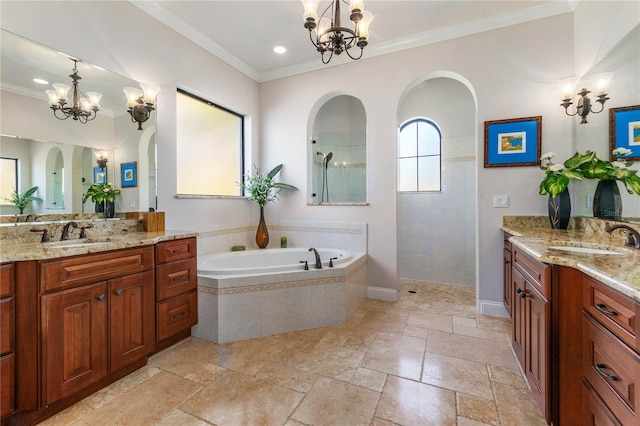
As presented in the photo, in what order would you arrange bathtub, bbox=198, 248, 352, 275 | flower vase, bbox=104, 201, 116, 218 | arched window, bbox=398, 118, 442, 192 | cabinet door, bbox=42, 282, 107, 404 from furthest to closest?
arched window, bbox=398, 118, 442, 192
bathtub, bbox=198, 248, 352, 275
flower vase, bbox=104, 201, 116, 218
cabinet door, bbox=42, 282, 107, 404

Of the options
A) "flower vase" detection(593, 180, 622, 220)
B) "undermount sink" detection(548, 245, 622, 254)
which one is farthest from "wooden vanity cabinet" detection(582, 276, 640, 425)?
"flower vase" detection(593, 180, 622, 220)

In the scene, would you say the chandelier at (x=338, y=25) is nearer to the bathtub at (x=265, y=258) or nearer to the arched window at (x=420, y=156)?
the bathtub at (x=265, y=258)

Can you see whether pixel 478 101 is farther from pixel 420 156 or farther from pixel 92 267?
pixel 92 267

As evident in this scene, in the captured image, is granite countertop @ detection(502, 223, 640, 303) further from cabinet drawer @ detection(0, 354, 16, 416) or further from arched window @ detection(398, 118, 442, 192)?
cabinet drawer @ detection(0, 354, 16, 416)

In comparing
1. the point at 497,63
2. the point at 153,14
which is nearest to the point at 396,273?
the point at 497,63

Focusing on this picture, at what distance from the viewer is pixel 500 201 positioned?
2762mm

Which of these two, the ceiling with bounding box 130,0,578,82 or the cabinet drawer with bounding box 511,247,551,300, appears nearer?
the cabinet drawer with bounding box 511,247,551,300

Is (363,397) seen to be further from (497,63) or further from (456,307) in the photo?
(497,63)

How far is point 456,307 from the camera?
3027 millimetres

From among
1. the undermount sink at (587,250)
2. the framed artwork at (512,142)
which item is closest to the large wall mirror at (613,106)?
the framed artwork at (512,142)

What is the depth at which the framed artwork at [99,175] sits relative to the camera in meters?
2.20

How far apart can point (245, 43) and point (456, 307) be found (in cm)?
377

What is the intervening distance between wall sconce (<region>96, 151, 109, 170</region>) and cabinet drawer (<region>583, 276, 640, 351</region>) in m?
3.13

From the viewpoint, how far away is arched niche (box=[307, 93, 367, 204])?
3570 mm
